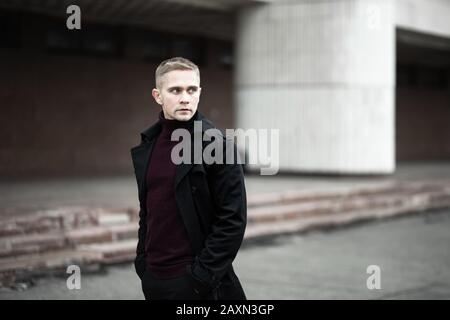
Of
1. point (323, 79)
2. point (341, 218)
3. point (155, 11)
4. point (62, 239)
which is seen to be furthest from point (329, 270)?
point (155, 11)

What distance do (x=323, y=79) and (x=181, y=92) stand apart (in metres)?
11.6

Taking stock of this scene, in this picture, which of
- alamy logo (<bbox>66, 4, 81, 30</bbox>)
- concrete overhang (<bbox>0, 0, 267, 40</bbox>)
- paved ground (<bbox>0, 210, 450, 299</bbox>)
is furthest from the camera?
concrete overhang (<bbox>0, 0, 267, 40</bbox>)

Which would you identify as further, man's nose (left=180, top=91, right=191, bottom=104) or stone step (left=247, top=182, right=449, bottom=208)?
stone step (left=247, top=182, right=449, bottom=208)

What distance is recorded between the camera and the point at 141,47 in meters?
16.9

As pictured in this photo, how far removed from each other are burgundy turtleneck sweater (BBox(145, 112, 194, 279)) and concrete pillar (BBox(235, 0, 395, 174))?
11514 mm

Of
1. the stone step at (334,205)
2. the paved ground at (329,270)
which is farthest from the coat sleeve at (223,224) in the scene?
the stone step at (334,205)

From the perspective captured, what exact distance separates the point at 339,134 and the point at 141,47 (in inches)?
216

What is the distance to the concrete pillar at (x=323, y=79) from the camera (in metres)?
14.5

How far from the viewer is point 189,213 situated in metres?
3.25

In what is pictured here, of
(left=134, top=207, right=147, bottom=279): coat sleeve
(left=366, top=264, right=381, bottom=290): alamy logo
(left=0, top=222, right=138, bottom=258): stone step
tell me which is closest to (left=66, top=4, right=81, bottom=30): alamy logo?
(left=0, top=222, right=138, bottom=258): stone step

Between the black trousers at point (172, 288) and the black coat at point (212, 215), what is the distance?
39mm

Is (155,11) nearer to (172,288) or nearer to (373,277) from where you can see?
(373,277)

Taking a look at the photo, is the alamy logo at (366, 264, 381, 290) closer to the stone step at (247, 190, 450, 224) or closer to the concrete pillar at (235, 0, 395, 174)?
the stone step at (247, 190, 450, 224)

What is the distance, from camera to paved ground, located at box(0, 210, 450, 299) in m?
6.57
